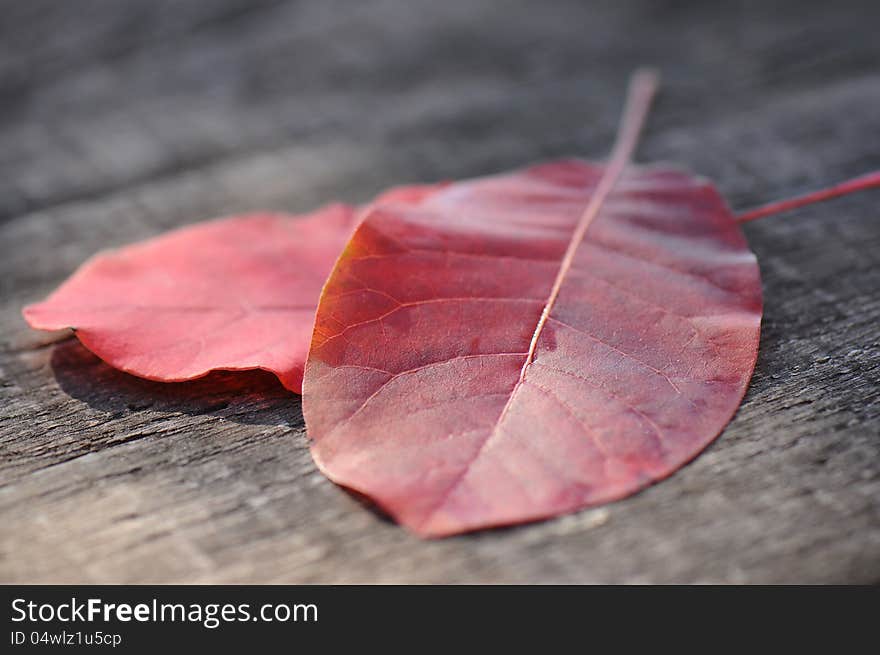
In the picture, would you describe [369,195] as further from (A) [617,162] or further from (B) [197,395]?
(B) [197,395]

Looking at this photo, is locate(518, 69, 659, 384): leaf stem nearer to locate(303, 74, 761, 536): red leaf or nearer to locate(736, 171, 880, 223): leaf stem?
locate(303, 74, 761, 536): red leaf

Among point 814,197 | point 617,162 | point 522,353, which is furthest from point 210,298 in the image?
point 814,197

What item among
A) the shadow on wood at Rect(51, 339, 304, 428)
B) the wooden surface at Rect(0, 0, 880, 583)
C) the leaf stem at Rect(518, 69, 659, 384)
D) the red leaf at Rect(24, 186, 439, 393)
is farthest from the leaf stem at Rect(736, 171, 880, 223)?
the shadow on wood at Rect(51, 339, 304, 428)

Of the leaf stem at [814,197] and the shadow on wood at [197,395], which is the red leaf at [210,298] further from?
the leaf stem at [814,197]

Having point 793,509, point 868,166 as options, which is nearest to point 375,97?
point 868,166
